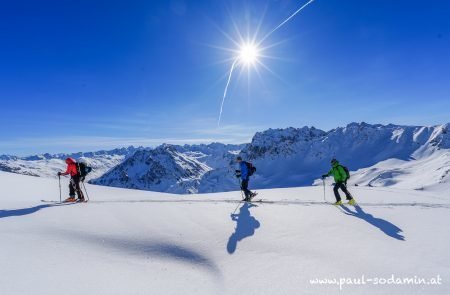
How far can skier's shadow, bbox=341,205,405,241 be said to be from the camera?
969 centimetres

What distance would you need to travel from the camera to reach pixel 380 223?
1092cm

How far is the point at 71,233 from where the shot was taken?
349 inches

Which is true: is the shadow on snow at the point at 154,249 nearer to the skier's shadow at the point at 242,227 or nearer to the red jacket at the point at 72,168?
the skier's shadow at the point at 242,227

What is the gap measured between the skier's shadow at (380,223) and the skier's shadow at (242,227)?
4005 millimetres

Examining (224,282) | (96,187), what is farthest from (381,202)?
(96,187)

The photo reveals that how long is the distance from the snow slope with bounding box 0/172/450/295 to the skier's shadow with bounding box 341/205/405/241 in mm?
46

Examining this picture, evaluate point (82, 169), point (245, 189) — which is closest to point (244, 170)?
point (245, 189)

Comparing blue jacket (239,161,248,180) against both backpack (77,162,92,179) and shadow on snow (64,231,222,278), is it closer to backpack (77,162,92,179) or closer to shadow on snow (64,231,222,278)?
backpack (77,162,92,179)

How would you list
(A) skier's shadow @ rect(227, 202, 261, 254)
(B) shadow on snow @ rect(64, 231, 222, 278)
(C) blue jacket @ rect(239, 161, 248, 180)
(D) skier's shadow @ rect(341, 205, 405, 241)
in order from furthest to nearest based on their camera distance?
(C) blue jacket @ rect(239, 161, 248, 180) → (D) skier's shadow @ rect(341, 205, 405, 241) → (A) skier's shadow @ rect(227, 202, 261, 254) → (B) shadow on snow @ rect(64, 231, 222, 278)

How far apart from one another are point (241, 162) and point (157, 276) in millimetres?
10640

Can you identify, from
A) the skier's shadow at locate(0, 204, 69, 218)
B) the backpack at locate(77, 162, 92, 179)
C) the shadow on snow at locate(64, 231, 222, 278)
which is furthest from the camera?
the backpack at locate(77, 162, 92, 179)

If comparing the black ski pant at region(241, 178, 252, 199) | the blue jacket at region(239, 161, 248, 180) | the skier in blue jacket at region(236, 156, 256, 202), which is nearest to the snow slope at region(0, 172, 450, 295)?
the black ski pant at region(241, 178, 252, 199)

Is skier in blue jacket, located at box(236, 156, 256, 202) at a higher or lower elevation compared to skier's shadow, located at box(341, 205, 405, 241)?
higher

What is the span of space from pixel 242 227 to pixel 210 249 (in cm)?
196
